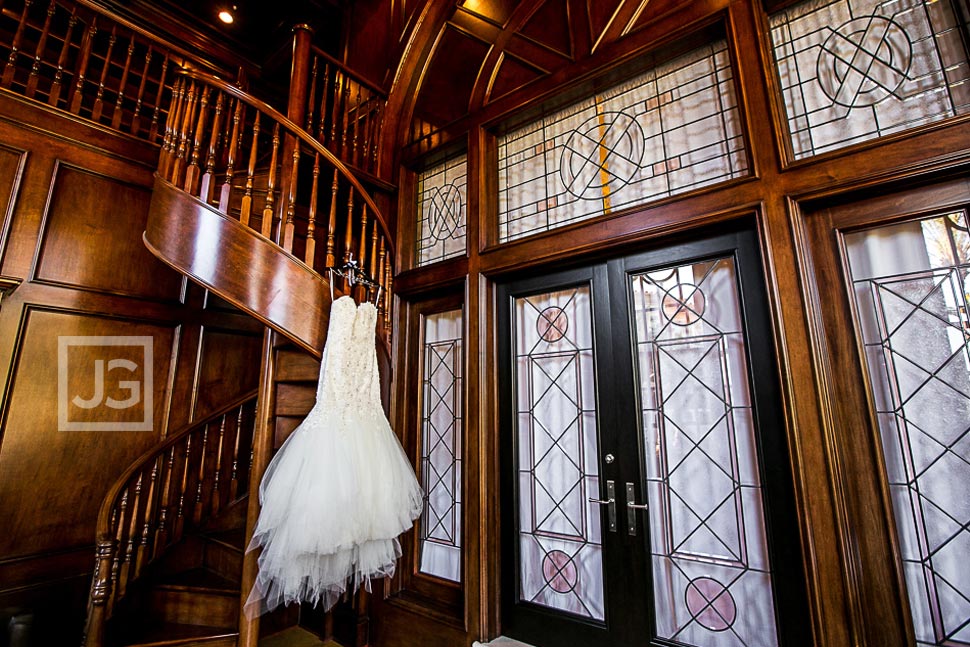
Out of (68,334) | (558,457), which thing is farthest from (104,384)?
(558,457)

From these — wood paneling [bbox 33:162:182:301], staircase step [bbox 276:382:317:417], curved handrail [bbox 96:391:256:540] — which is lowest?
curved handrail [bbox 96:391:256:540]

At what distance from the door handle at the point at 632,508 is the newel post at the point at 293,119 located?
206 centimetres

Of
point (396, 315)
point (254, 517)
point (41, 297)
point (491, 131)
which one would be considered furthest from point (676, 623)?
point (41, 297)

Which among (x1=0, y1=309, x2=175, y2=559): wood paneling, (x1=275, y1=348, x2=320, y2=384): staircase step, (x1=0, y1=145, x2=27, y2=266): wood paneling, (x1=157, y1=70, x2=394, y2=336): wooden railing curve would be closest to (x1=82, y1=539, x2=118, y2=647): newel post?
(x1=0, y1=309, x2=175, y2=559): wood paneling

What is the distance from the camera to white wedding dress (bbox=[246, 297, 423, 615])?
6.31 feet

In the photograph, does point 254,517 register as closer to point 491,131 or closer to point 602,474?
point 602,474

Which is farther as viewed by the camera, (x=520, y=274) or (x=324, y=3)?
(x=324, y=3)

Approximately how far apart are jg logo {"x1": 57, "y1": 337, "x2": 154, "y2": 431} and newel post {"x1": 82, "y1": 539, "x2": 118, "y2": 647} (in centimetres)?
91

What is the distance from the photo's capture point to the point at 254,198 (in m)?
3.03

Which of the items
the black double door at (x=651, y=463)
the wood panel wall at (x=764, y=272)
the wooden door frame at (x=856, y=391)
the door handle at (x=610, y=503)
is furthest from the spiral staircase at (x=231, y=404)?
the wooden door frame at (x=856, y=391)

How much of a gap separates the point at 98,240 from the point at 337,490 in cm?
233

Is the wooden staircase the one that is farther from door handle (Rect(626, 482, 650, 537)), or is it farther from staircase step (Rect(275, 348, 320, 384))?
door handle (Rect(626, 482, 650, 537))

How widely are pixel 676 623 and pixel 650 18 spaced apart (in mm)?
2971

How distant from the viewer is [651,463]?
2070 millimetres
